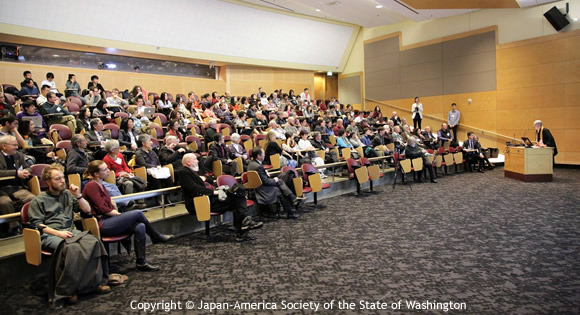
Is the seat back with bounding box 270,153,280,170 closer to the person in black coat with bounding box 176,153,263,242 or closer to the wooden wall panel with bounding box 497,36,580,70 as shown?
the person in black coat with bounding box 176,153,263,242

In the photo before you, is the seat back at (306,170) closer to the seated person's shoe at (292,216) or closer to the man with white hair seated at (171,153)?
the seated person's shoe at (292,216)

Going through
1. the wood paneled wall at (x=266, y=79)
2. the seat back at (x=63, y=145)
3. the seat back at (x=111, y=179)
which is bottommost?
the seat back at (x=111, y=179)

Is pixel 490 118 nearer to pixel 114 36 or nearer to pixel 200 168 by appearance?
pixel 200 168

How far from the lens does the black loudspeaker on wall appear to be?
9.13 m

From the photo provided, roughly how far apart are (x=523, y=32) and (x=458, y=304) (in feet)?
33.9

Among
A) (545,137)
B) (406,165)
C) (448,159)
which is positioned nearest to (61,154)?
(406,165)

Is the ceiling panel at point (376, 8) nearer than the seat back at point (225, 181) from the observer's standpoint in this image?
No

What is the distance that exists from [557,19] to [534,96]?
194 centimetres

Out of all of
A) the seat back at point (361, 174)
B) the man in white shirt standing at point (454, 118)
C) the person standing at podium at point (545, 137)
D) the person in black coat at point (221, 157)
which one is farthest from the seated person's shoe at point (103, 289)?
the man in white shirt standing at point (454, 118)

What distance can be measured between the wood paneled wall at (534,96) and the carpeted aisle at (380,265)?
5882mm

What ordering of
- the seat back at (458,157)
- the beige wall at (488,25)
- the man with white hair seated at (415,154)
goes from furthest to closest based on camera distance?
the beige wall at (488,25), the seat back at (458,157), the man with white hair seated at (415,154)

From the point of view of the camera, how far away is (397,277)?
272 centimetres

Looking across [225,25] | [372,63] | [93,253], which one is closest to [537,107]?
[372,63]

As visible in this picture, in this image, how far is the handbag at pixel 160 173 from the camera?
4.39 meters
